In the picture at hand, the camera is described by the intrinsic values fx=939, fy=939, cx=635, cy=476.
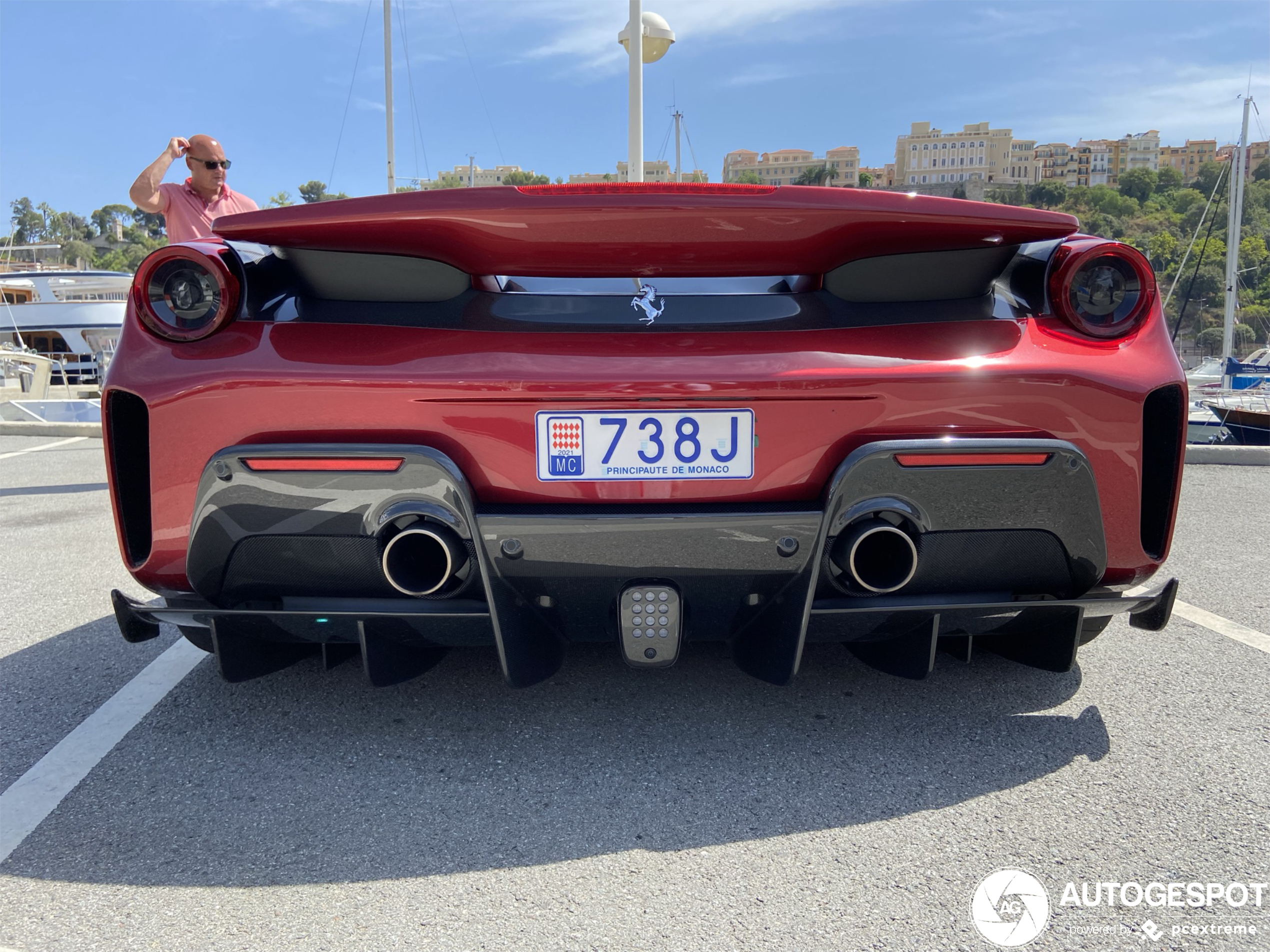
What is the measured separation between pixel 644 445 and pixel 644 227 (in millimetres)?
436

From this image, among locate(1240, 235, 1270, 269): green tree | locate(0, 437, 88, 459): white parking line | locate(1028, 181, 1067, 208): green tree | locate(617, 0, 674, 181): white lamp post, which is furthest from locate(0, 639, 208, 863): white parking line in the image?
locate(1028, 181, 1067, 208): green tree

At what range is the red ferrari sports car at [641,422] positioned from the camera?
5.86ft

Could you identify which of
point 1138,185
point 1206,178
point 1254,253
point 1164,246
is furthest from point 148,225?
point 1206,178

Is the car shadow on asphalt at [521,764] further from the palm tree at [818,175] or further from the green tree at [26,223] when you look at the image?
the green tree at [26,223]

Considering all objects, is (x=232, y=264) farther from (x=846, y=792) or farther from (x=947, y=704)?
(x=947, y=704)

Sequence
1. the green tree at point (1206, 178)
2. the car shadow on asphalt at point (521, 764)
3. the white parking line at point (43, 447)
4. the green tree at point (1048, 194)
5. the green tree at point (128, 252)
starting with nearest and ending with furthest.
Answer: the car shadow on asphalt at point (521, 764)
the white parking line at point (43, 447)
the green tree at point (1048, 194)
the green tree at point (1206, 178)
the green tree at point (128, 252)

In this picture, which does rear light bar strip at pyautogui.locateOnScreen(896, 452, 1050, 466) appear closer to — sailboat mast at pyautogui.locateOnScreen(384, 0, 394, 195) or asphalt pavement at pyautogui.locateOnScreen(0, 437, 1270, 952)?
asphalt pavement at pyautogui.locateOnScreen(0, 437, 1270, 952)

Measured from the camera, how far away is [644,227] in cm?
185

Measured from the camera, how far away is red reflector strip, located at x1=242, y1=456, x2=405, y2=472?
177 centimetres

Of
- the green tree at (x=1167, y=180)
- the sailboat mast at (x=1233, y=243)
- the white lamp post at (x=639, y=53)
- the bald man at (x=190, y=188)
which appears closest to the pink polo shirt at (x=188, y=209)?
the bald man at (x=190, y=188)

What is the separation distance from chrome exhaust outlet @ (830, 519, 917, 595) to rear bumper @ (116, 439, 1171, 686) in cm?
4

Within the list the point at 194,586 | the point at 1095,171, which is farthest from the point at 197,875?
the point at 1095,171

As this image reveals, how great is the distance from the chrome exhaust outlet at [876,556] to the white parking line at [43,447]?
7.35 meters

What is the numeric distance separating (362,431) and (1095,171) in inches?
6905
